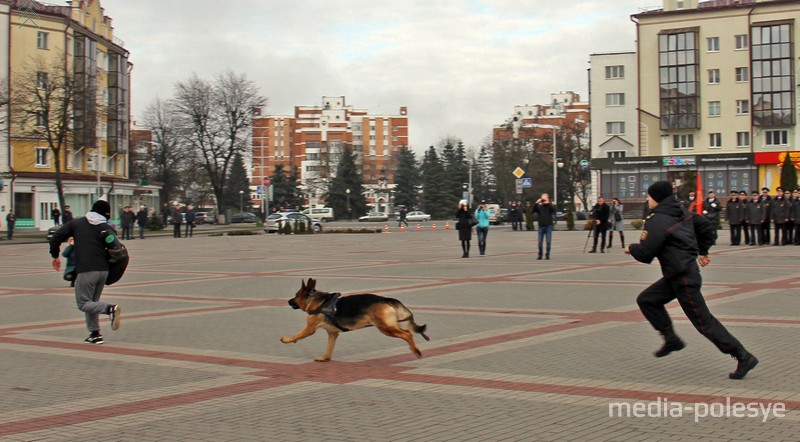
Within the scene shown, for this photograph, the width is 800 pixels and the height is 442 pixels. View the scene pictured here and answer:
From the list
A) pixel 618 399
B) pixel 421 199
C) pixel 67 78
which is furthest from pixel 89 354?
pixel 421 199

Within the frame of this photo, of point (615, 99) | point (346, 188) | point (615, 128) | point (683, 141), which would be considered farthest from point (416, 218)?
point (683, 141)

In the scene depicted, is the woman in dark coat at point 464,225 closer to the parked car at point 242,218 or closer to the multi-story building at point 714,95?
the multi-story building at point 714,95

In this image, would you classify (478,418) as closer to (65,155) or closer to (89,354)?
(89,354)

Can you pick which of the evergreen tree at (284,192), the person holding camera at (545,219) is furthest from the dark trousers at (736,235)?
the evergreen tree at (284,192)

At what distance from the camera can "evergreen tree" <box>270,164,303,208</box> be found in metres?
110

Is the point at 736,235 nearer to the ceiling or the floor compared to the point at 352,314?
nearer to the ceiling

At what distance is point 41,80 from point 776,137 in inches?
2270

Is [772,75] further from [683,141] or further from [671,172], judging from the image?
[671,172]

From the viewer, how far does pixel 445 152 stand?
117438 mm

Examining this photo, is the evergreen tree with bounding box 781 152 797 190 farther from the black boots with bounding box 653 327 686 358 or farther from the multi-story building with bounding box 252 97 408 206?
the multi-story building with bounding box 252 97 408 206

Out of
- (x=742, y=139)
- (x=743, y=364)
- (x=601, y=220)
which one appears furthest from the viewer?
(x=742, y=139)

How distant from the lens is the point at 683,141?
75875mm

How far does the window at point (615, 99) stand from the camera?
80.2m

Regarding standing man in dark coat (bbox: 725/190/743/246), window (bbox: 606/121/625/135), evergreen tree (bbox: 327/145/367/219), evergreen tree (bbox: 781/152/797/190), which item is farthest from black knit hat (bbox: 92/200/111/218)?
evergreen tree (bbox: 327/145/367/219)
